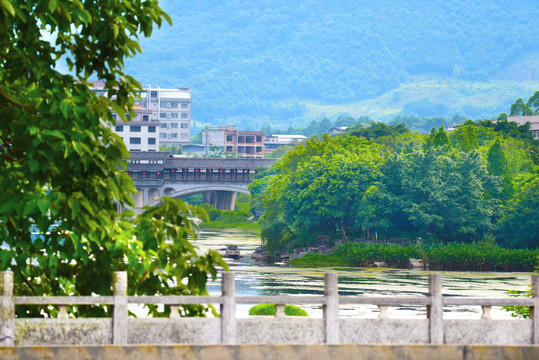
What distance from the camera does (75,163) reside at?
1431 centimetres

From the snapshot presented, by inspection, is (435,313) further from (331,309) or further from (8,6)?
(8,6)

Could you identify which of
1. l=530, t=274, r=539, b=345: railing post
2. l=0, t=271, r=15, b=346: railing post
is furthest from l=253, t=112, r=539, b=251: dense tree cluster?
l=0, t=271, r=15, b=346: railing post

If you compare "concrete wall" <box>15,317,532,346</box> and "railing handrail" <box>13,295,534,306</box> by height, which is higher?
"railing handrail" <box>13,295,534,306</box>

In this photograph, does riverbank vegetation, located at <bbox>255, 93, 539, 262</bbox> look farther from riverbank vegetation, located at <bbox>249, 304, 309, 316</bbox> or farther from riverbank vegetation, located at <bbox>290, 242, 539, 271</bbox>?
riverbank vegetation, located at <bbox>249, 304, 309, 316</bbox>

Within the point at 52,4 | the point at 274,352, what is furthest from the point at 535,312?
the point at 52,4

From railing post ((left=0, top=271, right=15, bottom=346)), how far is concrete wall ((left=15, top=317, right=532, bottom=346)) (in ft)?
0.47

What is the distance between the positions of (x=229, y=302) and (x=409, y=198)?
76792mm

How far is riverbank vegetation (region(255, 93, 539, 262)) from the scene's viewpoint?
86000mm

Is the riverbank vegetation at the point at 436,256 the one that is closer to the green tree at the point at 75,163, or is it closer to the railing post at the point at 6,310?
the green tree at the point at 75,163

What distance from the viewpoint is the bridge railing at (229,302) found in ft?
47.4

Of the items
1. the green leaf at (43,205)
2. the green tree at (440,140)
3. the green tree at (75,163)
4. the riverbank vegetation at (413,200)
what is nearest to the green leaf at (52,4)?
the green tree at (75,163)

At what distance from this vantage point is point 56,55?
15367 millimetres

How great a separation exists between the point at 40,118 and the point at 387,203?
255 ft

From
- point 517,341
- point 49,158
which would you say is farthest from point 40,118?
point 517,341
